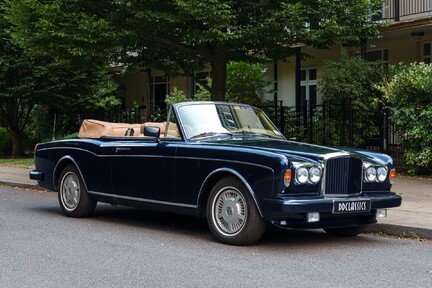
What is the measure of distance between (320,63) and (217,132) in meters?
16.8

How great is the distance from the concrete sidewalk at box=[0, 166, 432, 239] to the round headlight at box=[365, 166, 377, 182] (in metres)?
1.13

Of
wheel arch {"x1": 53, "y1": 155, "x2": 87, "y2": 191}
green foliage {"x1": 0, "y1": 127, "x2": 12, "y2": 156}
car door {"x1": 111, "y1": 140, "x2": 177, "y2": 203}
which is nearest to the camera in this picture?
car door {"x1": 111, "y1": 140, "x2": 177, "y2": 203}

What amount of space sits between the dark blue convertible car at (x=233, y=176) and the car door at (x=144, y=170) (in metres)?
0.01

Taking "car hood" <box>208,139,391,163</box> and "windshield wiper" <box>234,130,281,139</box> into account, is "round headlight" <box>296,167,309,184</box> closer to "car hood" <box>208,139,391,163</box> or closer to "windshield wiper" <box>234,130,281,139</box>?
"car hood" <box>208,139,391,163</box>

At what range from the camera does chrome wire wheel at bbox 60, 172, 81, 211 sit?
10188mm

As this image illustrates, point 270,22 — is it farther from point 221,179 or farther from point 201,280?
point 201,280

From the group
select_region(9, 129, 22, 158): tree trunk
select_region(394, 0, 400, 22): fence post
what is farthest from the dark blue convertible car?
select_region(9, 129, 22, 158): tree trunk

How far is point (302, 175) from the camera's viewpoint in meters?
7.48

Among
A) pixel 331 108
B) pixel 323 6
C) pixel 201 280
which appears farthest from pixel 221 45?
pixel 201 280

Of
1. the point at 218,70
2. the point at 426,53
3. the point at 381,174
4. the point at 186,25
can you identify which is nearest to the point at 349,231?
the point at 381,174

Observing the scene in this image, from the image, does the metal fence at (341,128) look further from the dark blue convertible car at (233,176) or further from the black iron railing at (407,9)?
the dark blue convertible car at (233,176)

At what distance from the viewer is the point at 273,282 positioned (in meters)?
6.13

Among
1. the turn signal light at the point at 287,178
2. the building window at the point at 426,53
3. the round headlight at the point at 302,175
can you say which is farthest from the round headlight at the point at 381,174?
the building window at the point at 426,53

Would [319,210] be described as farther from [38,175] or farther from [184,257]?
[38,175]
